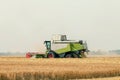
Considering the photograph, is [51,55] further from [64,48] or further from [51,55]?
[64,48]

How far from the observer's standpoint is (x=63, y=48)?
44812 millimetres

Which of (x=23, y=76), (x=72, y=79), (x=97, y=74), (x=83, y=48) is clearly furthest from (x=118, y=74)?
(x=83, y=48)

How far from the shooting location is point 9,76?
23.3 metres

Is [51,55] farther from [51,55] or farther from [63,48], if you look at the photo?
[63,48]

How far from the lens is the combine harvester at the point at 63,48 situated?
4466 centimetres

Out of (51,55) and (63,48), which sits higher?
(63,48)

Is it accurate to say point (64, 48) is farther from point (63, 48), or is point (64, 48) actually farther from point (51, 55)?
point (51, 55)

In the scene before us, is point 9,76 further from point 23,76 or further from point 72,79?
point 72,79

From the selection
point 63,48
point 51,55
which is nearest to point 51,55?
point 51,55

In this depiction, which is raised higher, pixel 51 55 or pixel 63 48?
pixel 63 48

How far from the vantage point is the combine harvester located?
44.7m

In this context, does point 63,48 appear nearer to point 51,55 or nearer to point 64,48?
point 64,48

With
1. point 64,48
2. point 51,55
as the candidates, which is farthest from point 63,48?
point 51,55

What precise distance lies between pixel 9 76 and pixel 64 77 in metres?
3.44
